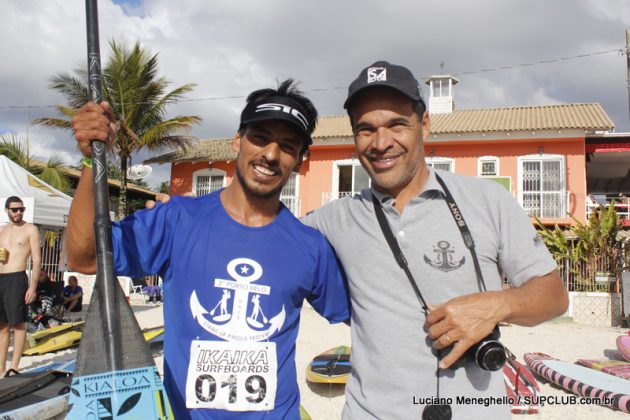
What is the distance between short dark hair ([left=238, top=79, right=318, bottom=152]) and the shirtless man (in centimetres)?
603

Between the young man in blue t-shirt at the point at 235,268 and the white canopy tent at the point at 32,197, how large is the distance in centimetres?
888

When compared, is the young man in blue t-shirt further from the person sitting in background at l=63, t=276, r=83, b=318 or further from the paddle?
the person sitting in background at l=63, t=276, r=83, b=318

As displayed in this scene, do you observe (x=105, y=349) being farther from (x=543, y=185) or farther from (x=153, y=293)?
(x=543, y=185)

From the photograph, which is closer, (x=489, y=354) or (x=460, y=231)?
(x=489, y=354)

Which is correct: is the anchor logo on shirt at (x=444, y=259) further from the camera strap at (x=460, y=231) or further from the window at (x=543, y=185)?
the window at (x=543, y=185)

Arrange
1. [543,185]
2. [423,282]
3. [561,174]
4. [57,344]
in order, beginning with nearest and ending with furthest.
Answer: [423,282] → [57,344] → [561,174] → [543,185]

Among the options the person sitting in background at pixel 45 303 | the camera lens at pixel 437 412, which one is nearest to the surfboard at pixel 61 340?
the person sitting in background at pixel 45 303

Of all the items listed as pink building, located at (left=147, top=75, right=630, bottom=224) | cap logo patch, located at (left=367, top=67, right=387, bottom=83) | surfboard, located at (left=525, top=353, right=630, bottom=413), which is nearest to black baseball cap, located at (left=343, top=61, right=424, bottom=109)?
cap logo patch, located at (left=367, top=67, right=387, bottom=83)

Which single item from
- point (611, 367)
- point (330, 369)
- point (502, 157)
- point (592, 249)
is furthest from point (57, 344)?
point (502, 157)

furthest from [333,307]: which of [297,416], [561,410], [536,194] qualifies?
[536,194]

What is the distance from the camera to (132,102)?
64.0ft

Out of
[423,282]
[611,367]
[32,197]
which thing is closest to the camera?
[423,282]

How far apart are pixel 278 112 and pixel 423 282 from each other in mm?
1032

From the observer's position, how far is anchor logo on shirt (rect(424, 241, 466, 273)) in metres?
1.99
